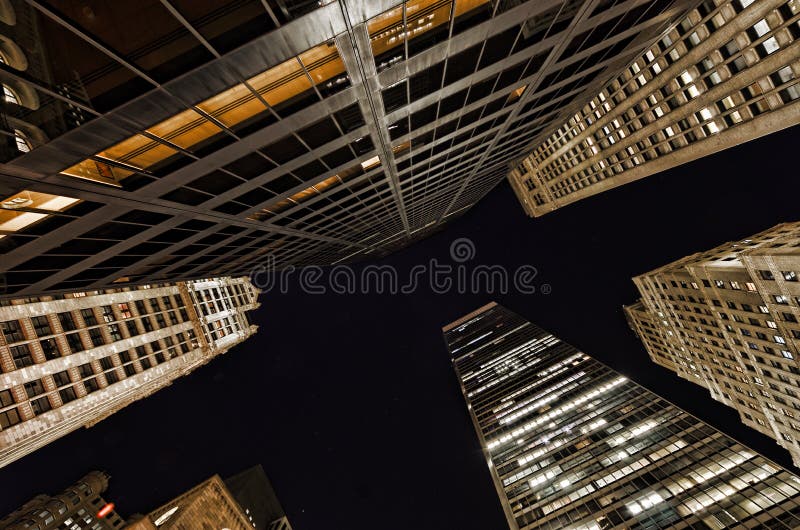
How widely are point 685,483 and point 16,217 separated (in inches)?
2553

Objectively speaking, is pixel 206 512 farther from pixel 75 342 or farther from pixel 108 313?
pixel 75 342

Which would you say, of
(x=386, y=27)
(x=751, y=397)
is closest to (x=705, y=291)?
(x=751, y=397)

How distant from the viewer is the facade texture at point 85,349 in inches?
1171

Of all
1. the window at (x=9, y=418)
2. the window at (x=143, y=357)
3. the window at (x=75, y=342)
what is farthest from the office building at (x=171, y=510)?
the window at (x=9, y=418)

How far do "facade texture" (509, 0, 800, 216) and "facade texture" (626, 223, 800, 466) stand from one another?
51.4ft

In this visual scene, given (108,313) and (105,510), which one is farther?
(108,313)

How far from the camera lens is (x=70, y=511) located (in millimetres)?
91312

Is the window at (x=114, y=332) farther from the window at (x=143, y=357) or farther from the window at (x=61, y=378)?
the window at (x=61, y=378)

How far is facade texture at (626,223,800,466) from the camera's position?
4312cm

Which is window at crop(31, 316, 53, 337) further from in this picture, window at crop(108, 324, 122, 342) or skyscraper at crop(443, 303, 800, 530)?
skyscraper at crop(443, 303, 800, 530)

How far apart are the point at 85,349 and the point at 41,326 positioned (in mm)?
4484

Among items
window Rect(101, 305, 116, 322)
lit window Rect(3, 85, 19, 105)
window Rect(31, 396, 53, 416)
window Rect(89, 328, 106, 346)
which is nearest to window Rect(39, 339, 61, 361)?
window Rect(31, 396, 53, 416)

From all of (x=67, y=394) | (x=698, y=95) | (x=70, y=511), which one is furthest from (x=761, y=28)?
(x=70, y=511)

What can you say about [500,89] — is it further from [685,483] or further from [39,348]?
[685,483]
